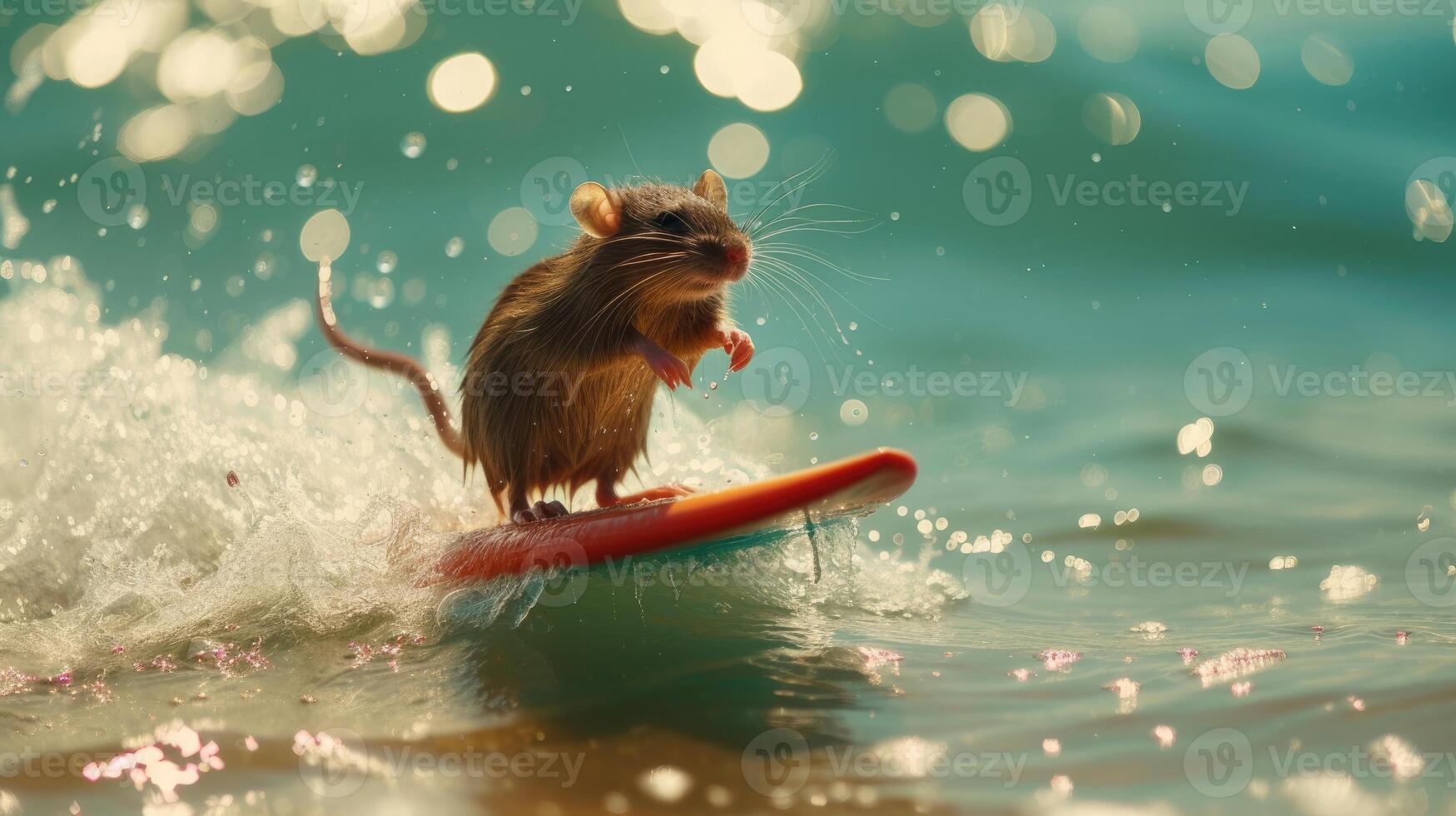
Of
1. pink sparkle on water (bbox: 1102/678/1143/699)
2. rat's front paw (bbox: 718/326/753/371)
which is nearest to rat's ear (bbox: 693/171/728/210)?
rat's front paw (bbox: 718/326/753/371)

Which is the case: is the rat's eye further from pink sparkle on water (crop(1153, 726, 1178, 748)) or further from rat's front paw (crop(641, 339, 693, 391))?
pink sparkle on water (crop(1153, 726, 1178, 748))

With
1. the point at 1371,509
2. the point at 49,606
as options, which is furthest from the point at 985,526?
the point at 49,606

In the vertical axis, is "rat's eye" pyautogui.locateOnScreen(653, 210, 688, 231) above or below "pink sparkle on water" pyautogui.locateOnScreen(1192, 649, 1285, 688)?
above

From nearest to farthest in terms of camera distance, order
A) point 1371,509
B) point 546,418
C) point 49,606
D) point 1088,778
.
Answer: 1. point 1088,778
2. point 546,418
3. point 49,606
4. point 1371,509

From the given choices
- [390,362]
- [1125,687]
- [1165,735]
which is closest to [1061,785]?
[1165,735]

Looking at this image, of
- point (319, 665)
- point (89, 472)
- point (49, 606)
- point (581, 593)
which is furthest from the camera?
point (89, 472)

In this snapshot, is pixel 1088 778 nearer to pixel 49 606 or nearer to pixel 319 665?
pixel 319 665

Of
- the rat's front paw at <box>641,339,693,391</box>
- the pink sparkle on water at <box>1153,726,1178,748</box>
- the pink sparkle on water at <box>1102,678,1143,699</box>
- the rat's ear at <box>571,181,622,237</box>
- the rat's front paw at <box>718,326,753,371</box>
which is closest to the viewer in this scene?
the pink sparkle on water at <box>1153,726,1178,748</box>
